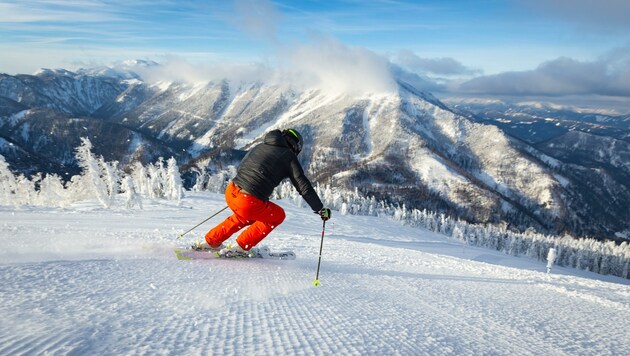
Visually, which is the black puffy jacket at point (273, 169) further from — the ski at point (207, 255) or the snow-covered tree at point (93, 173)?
the snow-covered tree at point (93, 173)

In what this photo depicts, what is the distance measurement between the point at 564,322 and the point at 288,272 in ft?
17.7

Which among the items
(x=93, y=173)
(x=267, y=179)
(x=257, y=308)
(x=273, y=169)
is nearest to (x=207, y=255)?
(x=267, y=179)

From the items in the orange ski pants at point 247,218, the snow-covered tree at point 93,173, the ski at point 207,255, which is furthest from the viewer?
the snow-covered tree at point 93,173

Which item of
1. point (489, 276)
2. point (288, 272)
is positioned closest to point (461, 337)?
point (288, 272)

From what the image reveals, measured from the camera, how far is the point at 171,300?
17.0 ft

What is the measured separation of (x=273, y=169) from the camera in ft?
25.9

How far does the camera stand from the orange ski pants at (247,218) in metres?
8.05

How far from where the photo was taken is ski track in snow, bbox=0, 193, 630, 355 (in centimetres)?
394

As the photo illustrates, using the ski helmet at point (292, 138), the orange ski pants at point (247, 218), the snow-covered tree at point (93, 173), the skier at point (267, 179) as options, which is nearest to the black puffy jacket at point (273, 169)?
the skier at point (267, 179)

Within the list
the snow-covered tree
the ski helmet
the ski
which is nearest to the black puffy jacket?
the ski helmet

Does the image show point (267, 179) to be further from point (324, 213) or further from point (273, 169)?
point (324, 213)

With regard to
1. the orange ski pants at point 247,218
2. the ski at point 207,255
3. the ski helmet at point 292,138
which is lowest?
the ski at point 207,255

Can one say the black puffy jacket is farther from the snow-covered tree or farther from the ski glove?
the snow-covered tree

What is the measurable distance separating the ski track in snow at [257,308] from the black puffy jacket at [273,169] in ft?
5.78
